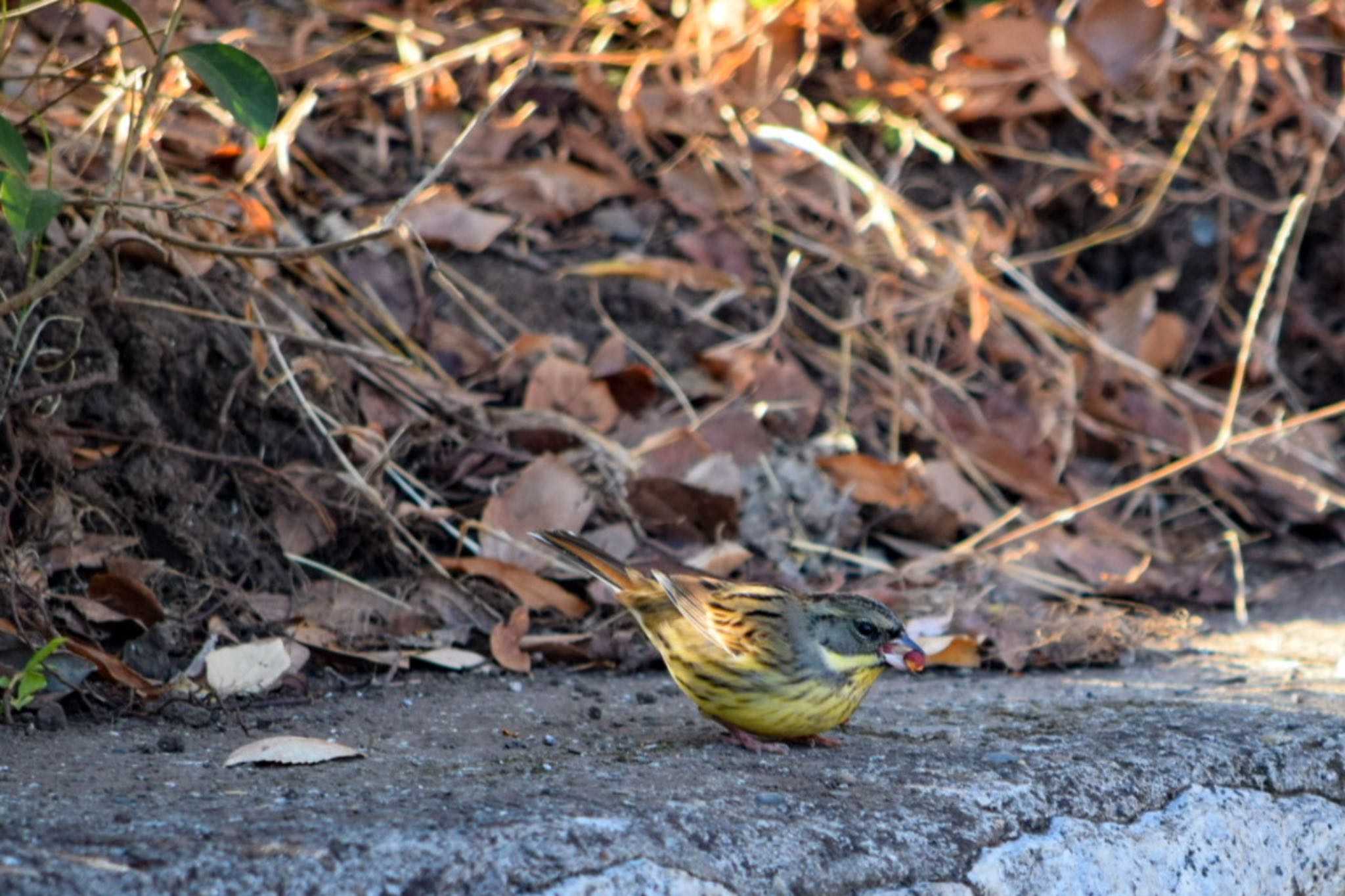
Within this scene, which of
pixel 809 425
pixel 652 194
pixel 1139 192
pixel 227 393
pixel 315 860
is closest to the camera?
pixel 315 860

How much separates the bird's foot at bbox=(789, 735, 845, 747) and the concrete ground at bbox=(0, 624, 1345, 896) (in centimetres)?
3

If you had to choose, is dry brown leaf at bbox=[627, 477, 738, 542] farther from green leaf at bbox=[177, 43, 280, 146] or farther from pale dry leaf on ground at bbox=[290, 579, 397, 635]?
green leaf at bbox=[177, 43, 280, 146]

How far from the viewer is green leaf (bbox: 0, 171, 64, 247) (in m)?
2.80

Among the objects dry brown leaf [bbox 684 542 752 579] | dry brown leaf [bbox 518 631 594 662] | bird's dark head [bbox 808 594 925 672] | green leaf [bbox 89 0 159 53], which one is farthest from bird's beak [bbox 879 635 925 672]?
green leaf [bbox 89 0 159 53]

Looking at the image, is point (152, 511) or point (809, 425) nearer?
point (152, 511)

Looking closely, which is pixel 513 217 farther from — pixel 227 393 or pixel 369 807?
pixel 369 807

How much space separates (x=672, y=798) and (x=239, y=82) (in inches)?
65.8

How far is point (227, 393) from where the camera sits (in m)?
4.11

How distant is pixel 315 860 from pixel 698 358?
3453 mm

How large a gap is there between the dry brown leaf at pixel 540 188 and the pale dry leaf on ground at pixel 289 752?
9.92 ft

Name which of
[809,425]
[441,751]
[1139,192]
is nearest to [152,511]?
[441,751]

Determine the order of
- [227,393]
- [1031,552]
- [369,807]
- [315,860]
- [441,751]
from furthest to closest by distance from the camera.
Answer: [1031,552] < [227,393] < [441,751] < [369,807] < [315,860]

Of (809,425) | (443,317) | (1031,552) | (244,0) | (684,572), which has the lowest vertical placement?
(1031,552)

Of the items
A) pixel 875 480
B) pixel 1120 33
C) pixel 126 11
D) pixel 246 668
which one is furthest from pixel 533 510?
pixel 1120 33
